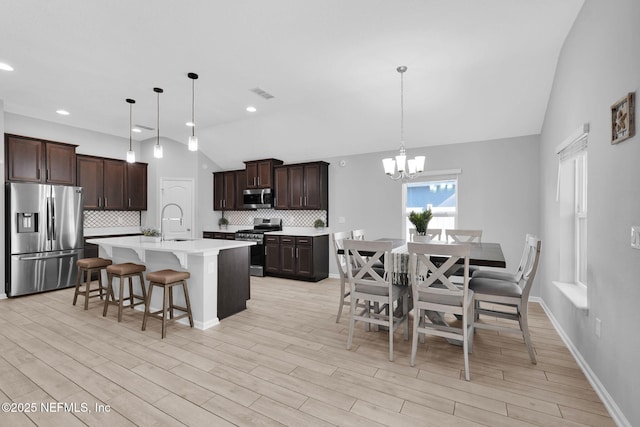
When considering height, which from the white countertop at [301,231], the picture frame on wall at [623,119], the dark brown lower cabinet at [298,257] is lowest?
the dark brown lower cabinet at [298,257]

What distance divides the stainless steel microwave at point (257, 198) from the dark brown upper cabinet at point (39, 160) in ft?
10.1

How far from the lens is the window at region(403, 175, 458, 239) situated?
16.2 ft

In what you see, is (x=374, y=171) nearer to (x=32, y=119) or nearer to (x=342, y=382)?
(x=342, y=382)

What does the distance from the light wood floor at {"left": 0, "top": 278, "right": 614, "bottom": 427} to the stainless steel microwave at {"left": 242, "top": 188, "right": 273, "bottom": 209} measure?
3.24 metres

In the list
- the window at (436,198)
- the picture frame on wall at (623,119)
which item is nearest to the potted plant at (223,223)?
the window at (436,198)

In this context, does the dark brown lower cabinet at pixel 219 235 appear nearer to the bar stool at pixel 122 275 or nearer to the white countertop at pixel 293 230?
the white countertop at pixel 293 230

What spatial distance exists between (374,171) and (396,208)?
81cm

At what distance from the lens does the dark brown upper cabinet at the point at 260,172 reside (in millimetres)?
6266

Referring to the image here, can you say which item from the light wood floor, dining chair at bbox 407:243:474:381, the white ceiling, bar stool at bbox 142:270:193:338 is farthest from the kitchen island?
dining chair at bbox 407:243:474:381

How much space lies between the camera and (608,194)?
206 cm

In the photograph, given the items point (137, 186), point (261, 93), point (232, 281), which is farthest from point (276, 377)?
point (137, 186)

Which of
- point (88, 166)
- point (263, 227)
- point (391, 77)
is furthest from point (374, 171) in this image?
point (88, 166)

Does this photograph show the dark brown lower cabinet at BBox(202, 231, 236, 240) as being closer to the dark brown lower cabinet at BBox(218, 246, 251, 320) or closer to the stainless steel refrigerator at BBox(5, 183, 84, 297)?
the stainless steel refrigerator at BBox(5, 183, 84, 297)

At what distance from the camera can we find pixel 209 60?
3.22 metres
